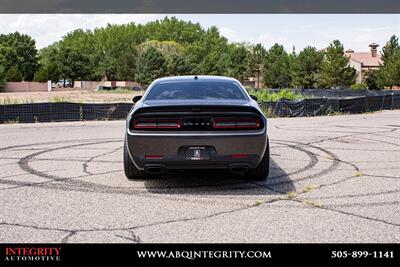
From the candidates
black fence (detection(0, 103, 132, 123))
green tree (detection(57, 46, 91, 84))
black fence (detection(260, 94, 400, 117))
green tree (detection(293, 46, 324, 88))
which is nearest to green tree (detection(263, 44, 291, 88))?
green tree (detection(293, 46, 324, 88))

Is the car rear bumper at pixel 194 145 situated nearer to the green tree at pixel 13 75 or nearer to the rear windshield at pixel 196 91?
the rear windshield at pixel 196 91

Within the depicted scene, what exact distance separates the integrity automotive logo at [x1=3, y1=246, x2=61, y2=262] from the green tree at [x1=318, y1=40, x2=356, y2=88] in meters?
65.9

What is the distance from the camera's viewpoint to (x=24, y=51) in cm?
9044

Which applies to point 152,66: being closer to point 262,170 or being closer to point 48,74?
point 48,74

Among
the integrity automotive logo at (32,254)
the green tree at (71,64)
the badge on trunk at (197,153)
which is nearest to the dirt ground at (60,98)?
the badge on trunk at (197,153)

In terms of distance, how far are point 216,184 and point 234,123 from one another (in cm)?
113

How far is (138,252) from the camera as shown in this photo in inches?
139

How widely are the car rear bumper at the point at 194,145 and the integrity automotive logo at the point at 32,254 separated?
72.4 inches

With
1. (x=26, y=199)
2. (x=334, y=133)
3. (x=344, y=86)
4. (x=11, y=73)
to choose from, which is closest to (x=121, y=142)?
(x=26, y=199)

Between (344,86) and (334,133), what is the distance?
186 feet

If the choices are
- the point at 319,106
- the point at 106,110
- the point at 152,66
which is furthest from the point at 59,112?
the point at 152,66

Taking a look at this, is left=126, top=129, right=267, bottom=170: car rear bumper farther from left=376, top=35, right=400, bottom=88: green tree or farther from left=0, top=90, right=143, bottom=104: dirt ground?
left=376, top=35, right=400, bottom=88: green tree

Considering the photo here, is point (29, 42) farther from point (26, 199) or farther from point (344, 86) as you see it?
point (26, 199)

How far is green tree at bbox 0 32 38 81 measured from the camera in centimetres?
8769
